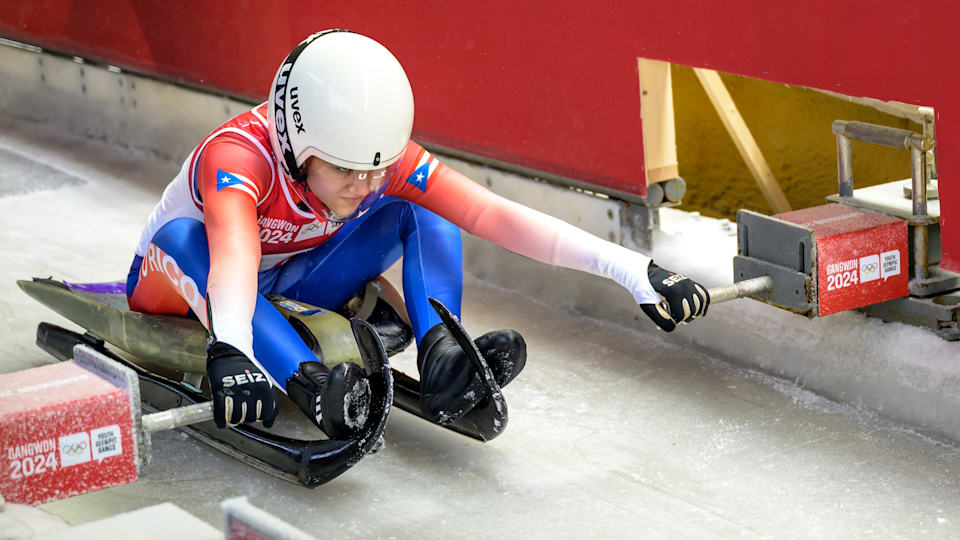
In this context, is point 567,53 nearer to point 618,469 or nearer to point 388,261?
point 388,261

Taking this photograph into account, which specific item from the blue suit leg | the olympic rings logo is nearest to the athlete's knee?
the blue suit leg

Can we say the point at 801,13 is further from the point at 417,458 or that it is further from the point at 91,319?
the point at 91,319

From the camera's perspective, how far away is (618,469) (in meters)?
3.39

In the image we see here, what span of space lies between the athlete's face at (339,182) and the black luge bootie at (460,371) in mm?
410

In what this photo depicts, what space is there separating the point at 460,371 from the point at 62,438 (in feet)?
A: 3.09

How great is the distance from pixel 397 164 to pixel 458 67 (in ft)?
5.98

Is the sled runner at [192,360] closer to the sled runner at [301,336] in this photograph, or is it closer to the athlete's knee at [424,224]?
the sled runner at [301,336]

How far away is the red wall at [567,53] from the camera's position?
3.41 meters

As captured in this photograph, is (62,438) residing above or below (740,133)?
below

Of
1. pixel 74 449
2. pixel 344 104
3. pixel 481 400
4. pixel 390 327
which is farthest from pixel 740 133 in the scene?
pixel 74 449

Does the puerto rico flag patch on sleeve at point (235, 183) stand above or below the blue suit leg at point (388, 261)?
above

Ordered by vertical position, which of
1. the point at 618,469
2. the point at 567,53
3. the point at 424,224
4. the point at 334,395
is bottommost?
the point at 618,469

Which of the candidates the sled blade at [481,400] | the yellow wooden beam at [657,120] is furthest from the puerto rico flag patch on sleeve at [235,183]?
the yellow wooden beam at [657,120]

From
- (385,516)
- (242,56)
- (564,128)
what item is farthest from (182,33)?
(385,516)
